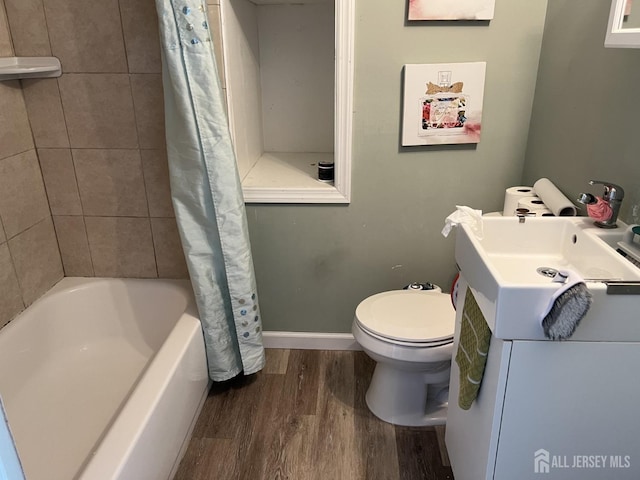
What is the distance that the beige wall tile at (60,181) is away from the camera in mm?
2109

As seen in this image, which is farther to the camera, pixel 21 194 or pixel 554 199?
pixel 21 194

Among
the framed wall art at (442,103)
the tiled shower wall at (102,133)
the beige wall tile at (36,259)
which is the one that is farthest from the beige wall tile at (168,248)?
the framed wall art at (442,103)

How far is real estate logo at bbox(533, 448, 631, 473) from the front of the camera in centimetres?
123

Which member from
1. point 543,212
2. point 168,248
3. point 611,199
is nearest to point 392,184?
point 543,212

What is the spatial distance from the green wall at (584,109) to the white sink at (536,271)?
6.7 inches

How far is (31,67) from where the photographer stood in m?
1.84

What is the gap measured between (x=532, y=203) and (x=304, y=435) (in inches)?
48.1

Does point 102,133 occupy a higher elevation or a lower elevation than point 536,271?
higher

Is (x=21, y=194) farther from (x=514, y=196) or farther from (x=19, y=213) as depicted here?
(x=514, y=196)

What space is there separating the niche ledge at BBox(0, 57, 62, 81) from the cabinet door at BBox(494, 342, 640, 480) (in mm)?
1869

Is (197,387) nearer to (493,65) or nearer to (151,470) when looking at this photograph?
(151,470)

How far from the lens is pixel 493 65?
1965 millimetres

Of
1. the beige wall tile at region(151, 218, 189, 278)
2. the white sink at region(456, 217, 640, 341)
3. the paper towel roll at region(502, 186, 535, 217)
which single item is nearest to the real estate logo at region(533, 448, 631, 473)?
the white sink at region(456, 217, 640, 341)

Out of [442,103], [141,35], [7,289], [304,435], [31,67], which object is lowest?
[304,435]
